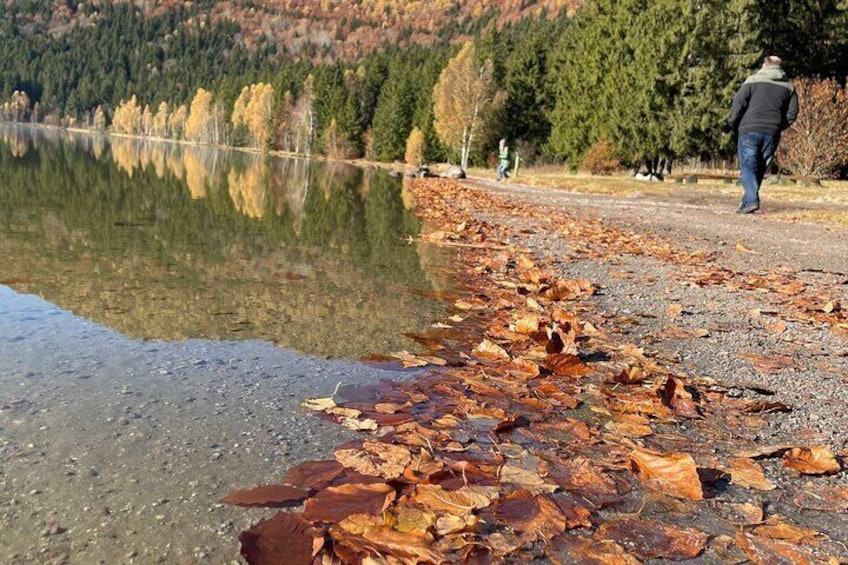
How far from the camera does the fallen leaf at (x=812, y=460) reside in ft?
5.64

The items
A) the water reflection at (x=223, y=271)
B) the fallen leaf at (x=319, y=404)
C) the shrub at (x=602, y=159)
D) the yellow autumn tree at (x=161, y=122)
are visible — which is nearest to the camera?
the fallen leaf at (x=319, y=404)

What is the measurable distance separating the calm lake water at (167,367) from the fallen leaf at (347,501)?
137 mm

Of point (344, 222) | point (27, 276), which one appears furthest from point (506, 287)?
point (344, 222)

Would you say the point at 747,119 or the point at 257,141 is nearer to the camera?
the point at 747,119

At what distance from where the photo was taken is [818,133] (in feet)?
76.3

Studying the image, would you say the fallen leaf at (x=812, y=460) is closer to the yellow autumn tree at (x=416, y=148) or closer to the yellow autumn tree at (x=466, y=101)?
the yellow autumn tree at (x=466, y=101)

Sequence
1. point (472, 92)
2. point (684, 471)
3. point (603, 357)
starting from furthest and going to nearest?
point (472, 92), point (603, 357), point (684, 471)

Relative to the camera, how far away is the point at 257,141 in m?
88.4

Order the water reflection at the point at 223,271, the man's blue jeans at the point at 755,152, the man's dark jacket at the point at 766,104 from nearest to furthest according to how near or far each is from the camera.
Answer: the water reflection at the point at 223,271, the man's dark jacket at the point at 766,104, the man's blue jeans at the point at 755,152

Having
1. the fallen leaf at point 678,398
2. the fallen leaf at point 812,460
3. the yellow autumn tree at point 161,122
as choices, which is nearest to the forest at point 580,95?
the yellow autumn tree at point 161,122

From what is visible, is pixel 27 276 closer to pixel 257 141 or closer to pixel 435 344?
pixel 435 344

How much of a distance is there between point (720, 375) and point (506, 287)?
195 centimetres

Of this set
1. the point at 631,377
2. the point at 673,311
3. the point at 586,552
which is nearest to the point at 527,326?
the point at 631,377

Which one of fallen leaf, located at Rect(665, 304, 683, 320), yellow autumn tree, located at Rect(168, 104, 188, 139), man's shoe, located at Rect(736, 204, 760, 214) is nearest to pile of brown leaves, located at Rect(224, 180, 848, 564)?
fallen leaf, located at Rect(665, 304, 683, 320)
